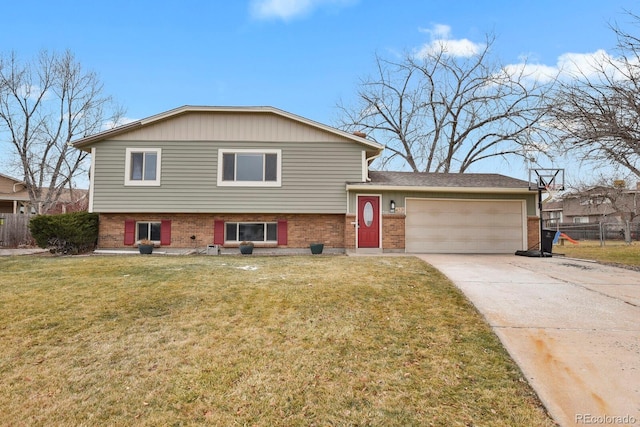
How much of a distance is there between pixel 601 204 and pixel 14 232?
4929 cm

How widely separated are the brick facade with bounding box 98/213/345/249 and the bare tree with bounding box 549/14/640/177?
7480 millimetres

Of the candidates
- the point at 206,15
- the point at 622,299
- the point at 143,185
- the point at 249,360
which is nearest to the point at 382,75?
the point at 206,15

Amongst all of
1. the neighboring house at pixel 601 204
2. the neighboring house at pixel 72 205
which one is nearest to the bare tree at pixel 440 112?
the neighboring house at pixel 601 204

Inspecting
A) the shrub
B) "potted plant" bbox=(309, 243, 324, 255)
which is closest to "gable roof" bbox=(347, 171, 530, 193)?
"potted plant" bbox=(309, 243, 324, 255)

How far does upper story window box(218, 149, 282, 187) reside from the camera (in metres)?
11.9

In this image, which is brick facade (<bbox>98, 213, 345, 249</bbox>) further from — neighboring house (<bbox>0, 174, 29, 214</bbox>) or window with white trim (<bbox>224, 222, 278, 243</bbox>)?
neighboring house (<bbox>0, 174, 29, 214</bbox>)

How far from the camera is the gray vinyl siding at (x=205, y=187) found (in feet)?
38.7

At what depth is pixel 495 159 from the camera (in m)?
22.8

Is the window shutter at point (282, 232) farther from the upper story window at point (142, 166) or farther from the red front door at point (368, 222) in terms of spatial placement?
the upper story window at point (142, 166)

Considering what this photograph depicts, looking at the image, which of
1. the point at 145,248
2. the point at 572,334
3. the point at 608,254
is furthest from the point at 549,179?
the point at 145,248

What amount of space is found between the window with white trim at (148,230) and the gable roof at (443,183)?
23.9 feet

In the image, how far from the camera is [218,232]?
12.1 m

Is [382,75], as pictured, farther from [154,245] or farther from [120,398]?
[120,398]

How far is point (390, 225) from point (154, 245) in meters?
8.59
